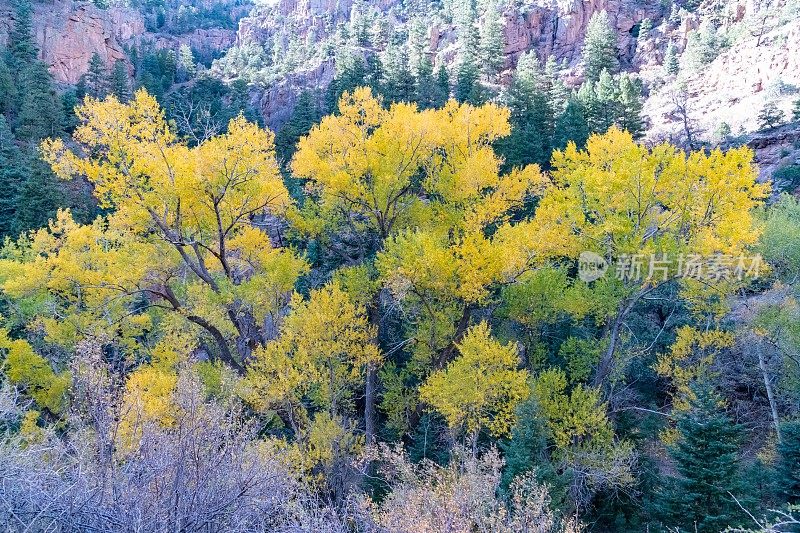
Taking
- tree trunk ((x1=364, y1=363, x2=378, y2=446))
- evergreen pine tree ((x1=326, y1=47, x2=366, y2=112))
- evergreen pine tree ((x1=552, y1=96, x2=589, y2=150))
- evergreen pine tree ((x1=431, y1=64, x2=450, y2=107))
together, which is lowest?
tree trunk ((x1=364, y1=363, x2=378, y2=446))

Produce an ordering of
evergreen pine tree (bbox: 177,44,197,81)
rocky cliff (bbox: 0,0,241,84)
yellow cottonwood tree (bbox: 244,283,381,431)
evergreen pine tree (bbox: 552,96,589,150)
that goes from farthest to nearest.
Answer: evergreen pine tree (bbox: 177,44,197,81) → rocky cliff (bbox: 0,0,241,84) → evergreen pine tree (bbox: 552,96,589,150) → yellow cottonwood tree (bbox: 244,283,381,431)

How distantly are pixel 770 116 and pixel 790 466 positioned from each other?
2696 cm

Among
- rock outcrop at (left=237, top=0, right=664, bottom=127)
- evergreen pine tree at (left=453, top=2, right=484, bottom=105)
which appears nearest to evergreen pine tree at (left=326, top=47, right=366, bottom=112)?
evergreen pine tree at (left=453, top=2, right=484, bottom=105)

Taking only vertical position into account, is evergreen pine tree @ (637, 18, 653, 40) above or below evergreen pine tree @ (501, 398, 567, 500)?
above

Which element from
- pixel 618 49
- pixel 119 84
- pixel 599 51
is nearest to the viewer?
pixel 119 84

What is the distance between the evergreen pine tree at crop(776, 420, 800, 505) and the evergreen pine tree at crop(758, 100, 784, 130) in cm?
2581

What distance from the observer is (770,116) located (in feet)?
95.0

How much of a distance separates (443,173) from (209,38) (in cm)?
8501

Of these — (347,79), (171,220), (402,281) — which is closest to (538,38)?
(347,79)

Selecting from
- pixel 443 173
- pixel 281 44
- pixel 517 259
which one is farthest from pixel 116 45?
pixel 517 259

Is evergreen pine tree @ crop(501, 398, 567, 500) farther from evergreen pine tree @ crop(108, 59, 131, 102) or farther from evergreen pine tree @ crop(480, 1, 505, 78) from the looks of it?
evergreen pine tree @ crop(108, 59, 131, 102)

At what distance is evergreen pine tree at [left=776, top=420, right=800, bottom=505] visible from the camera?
951 centimetres

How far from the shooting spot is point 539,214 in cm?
1288

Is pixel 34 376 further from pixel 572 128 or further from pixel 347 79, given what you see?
pixel 347 79
